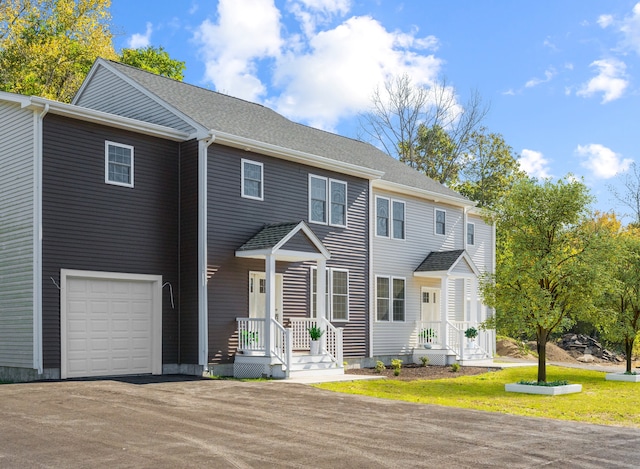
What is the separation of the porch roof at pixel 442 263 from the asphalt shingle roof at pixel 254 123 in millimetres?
2502

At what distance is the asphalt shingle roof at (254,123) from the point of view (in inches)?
803

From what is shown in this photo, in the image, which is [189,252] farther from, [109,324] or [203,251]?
[109,324]

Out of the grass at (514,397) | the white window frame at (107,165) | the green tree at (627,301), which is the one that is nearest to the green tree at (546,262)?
the grass at (514,397)

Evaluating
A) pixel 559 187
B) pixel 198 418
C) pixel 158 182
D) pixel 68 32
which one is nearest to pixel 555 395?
pixel 559 187

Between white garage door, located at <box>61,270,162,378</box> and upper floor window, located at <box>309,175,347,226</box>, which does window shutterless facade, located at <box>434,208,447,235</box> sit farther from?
white garage door, located at <box>61,270,162,378</box>

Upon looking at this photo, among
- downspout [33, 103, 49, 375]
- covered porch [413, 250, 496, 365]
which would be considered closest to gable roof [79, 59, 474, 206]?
covered porch [413, 250, 496, 365]

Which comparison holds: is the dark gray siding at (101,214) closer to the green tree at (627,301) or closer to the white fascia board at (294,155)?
the white fascia board at (294,155)

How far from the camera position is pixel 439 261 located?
26172 millimetres

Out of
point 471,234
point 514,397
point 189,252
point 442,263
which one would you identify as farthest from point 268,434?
point 471,234

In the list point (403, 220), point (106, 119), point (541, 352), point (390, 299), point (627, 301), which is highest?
point (106, 119)

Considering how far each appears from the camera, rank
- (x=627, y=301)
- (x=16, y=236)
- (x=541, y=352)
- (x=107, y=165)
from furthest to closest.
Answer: (x=627, y=301) < (x=541, y=352) < (x=107, y=165) < (x=16, y=236)

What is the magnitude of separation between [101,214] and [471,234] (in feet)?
56.5

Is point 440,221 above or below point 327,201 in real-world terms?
below

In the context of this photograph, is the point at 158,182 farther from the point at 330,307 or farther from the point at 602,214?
the point at 602,214
